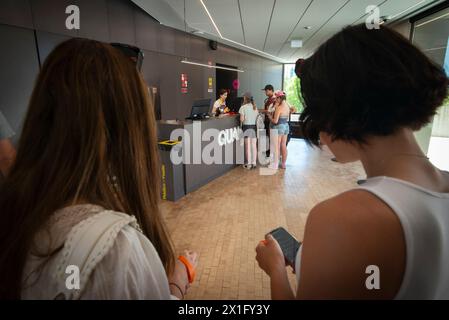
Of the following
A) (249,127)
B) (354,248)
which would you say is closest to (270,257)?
(354,248)

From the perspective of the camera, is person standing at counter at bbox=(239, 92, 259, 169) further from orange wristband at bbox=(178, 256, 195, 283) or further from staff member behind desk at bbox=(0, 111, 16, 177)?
orange wristband at bbox=(178, 256, 195, 283)

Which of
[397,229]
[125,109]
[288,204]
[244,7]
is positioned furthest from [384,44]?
[244,7]

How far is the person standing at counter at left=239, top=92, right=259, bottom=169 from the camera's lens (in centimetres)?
508

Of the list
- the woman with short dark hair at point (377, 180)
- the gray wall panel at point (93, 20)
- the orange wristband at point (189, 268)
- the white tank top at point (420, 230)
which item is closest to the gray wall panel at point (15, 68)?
the gray wall panel at point (93, 20)

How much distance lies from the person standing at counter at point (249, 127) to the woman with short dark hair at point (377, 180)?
4.49 m

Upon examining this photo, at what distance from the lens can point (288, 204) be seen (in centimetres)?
354

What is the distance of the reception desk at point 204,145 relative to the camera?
3.70 metres

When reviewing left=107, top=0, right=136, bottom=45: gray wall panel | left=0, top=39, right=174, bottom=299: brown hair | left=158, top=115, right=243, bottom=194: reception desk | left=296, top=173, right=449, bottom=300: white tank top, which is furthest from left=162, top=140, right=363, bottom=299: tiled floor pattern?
left=107, top=0, right=136, bottom=45: gray wall panel

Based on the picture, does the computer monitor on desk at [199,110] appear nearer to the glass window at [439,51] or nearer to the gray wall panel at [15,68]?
the gray wall panel at [15,68]

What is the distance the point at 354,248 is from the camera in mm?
484

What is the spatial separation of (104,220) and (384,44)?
0.69 m

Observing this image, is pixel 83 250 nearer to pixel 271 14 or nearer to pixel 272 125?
pixel 272 125

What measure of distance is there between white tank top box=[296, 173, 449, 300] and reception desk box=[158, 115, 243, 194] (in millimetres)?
3205

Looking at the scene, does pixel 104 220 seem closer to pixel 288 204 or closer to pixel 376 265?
pixel 376 265
